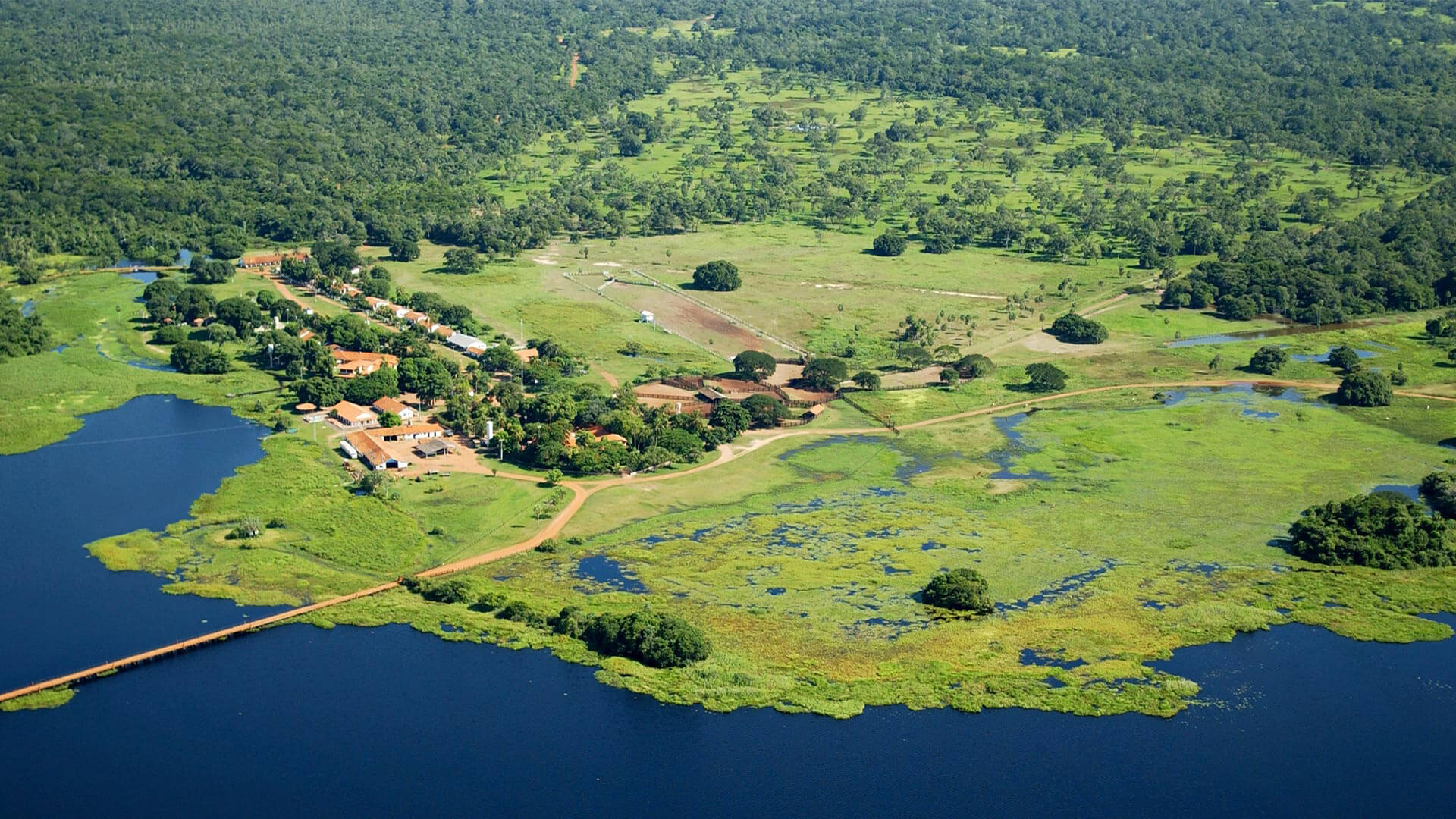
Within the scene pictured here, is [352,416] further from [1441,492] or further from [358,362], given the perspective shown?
[1441,492]

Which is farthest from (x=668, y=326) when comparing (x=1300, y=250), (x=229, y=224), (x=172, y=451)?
(x=1300, y=250)

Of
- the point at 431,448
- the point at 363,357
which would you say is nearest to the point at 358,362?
the point at 363,357

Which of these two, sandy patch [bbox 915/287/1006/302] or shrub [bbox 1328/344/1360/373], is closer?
shrub [bbox 1328/344/1360/373]

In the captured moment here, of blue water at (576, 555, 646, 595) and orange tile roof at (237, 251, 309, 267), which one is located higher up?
blue water at (576, 555, 646, 595)

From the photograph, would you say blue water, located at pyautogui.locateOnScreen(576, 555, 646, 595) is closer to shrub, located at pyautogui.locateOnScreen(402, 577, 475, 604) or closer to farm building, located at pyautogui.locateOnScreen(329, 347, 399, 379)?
shrub, located at pyautogui.locateOnScreen(402, 577, 475, 604)

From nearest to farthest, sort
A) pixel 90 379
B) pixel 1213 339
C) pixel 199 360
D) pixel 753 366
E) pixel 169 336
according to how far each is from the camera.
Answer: pixel 90 379 → pixel 753 366 → pixel 199 360 → pixel 169 336 → pixel 1213 339

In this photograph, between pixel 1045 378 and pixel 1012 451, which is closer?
pixel 1012 451

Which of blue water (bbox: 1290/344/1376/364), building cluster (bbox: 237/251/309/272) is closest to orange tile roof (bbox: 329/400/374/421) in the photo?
building cluster (bbox: 237/251/309/272)
